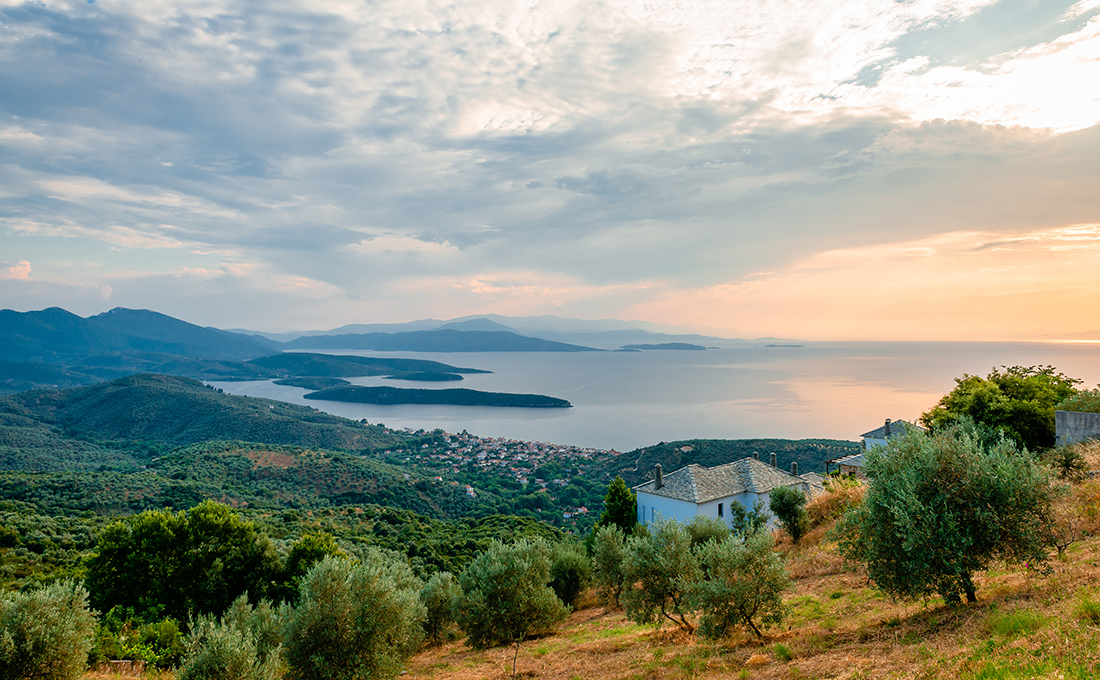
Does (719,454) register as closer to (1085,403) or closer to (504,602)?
(1085,403)

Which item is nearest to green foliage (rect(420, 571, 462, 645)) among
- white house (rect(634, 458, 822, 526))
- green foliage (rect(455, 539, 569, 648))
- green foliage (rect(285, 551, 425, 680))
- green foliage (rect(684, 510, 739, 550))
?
green foliage (rect(455, 539, 569, 648))

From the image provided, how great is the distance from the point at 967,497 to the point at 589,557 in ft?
54.4

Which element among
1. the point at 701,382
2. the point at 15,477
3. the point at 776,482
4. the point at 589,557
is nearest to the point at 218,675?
the point at 589,557

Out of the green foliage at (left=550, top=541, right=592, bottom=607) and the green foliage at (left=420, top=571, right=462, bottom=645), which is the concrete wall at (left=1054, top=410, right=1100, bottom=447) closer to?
the green foliage at (left=550, top=541, right=592, bottom=607)

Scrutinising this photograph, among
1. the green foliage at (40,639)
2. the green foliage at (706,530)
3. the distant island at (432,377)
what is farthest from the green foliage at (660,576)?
the distant island at (432,377)

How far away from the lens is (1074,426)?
15.5 meters

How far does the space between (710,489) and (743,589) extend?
19626 millimetres

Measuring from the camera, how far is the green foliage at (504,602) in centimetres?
1238

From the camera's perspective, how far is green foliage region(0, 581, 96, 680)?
8297 millimetres

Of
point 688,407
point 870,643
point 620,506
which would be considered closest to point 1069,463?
point 870,643

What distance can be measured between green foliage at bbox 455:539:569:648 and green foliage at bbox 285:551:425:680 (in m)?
3.37

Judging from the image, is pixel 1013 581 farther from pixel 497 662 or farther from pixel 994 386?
pixel 994 386

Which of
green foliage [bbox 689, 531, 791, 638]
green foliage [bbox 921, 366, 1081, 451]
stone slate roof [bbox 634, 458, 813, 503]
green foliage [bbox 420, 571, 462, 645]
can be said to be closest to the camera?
green foliage [bbox 689, 531, 791, 638]

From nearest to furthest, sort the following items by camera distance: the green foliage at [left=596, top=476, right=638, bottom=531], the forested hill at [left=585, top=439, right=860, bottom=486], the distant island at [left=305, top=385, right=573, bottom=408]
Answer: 1. the green foliage at [left=596, top=476, right=638, bottom=531]
2. the forested hill at [left=585, top=439, right=860, bottom=486]
3. the distant island at [left=305, top=385, right=573, bottom=408]
